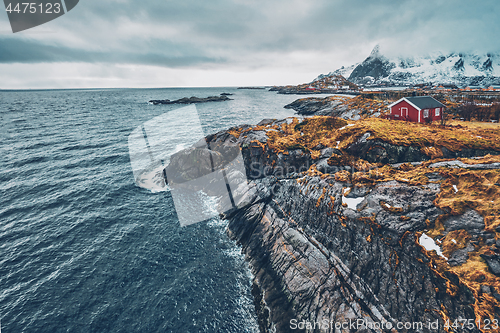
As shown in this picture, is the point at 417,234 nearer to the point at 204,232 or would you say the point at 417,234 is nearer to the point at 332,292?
the point at 332,292

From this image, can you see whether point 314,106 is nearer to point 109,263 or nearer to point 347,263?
point 347,263

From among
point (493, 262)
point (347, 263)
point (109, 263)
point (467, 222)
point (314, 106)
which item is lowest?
point (109, 263)

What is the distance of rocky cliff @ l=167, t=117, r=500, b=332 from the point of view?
9867 mm

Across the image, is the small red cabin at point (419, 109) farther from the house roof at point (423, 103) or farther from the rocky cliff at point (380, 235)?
the rocky cliff at point (380, 235)

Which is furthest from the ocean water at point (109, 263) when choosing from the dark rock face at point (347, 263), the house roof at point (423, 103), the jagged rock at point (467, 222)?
the house roof at point (423, 103)

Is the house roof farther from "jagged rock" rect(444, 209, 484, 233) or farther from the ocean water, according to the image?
the ocean water

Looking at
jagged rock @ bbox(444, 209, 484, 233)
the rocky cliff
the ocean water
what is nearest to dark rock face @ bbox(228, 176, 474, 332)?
the rocky cliff

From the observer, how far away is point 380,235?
1248 centimetres

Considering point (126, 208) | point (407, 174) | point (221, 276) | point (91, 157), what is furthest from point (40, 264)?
point (407, 174)

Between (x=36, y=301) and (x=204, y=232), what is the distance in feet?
44.1

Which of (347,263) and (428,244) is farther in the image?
(347,263)

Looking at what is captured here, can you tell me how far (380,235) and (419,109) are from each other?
27746 mm

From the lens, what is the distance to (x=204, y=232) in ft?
71.5

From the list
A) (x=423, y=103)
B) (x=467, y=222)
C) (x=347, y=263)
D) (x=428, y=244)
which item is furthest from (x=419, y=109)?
(x=347, y=263)
